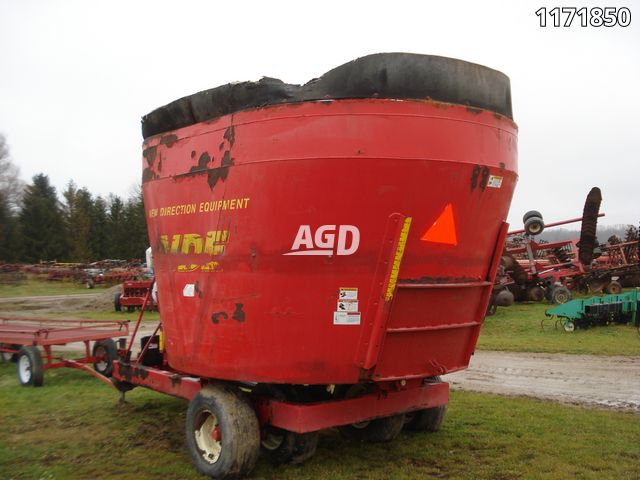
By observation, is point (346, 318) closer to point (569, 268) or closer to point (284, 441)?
point (284, 441)

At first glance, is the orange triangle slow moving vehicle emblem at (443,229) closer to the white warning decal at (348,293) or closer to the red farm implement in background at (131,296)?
the white warning decal at (348,293)

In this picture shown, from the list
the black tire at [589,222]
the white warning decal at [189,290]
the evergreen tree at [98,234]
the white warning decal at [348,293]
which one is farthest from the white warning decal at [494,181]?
the evergreen tree at [98,234]

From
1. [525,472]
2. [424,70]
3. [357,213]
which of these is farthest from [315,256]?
[525,472]

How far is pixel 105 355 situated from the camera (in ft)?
29.2

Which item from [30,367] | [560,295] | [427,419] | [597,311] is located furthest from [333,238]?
[560,295]

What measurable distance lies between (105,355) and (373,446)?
4.87m

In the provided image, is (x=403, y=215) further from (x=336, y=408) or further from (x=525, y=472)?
(x=525, y=472)

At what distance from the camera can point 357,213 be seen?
172 inches

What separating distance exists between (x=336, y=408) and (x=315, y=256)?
4.31 feet

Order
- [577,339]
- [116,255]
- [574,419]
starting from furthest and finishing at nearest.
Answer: [116,255], [577,339], [574,419]

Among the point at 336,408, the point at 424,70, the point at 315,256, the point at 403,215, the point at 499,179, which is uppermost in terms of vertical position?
the point at 424,70

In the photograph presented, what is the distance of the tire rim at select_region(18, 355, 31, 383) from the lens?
9.11 m

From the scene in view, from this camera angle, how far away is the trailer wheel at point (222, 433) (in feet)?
15.4

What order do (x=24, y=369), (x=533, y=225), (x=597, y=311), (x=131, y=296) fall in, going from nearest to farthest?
(x=24, y=369), (x=597, y=311), (x=533, y=225), (x=131, y=296)
